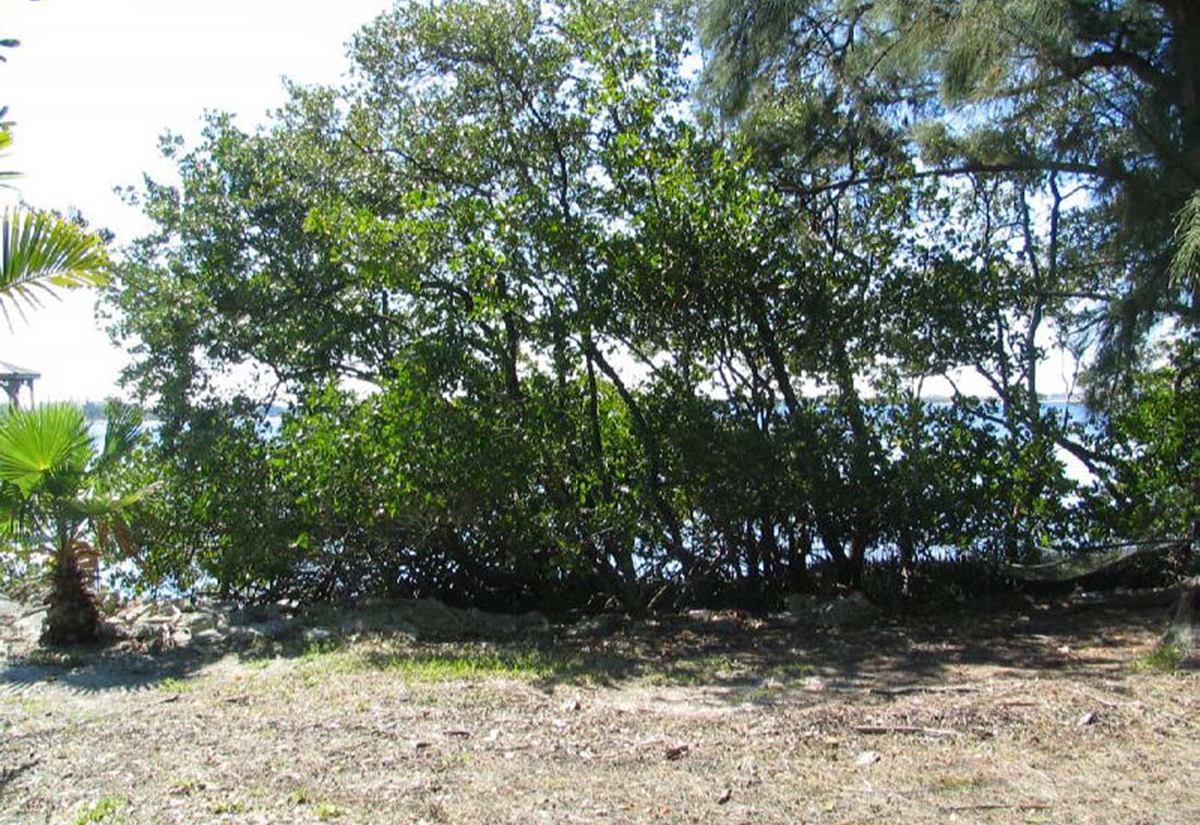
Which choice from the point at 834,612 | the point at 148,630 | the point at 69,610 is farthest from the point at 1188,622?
the point at 69,610

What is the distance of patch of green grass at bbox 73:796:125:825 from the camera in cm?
405

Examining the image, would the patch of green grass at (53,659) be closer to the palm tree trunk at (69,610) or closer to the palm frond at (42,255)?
the palm tree trunk at (69,610)

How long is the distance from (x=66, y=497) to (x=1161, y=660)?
7.33 metres

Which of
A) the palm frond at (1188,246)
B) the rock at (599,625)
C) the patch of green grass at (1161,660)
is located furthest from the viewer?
the rock at (599,625)

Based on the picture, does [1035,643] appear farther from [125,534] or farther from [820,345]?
[125,534]

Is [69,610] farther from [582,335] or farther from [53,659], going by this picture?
[582,335]

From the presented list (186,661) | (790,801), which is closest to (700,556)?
(186,661)

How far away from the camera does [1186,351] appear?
27.0 feet

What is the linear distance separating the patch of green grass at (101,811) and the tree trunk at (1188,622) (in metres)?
6.00

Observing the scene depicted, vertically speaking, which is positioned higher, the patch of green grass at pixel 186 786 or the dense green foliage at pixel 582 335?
the dense green foliage at pixel 582 335

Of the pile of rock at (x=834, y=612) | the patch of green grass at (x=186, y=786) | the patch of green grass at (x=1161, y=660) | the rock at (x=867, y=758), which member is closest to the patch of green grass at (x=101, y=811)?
the patch of green grass at (x=186, y=786)

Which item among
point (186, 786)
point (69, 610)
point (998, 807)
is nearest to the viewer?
point (998, 807)

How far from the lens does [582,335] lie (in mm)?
8672

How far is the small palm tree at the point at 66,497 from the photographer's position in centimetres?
759
